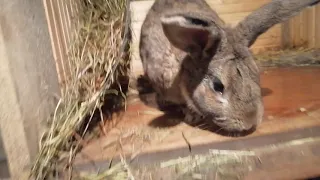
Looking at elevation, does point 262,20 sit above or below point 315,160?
above

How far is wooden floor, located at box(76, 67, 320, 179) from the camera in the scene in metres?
1.61

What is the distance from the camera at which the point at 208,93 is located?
1679 mm

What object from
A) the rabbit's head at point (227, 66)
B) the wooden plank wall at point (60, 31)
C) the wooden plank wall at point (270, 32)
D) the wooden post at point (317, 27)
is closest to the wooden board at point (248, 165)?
the rabbit's head at point (227, 66)

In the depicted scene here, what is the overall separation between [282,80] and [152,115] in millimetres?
668

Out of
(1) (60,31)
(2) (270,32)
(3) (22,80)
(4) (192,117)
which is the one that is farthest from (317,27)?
(3) (22,80)

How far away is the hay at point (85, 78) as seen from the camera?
1500 mm

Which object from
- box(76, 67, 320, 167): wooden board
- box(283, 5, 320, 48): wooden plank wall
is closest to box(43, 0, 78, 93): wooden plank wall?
box(76, 67, 320, 167): wooden board

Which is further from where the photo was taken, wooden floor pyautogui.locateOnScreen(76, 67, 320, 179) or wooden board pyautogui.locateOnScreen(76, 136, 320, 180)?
wooden floor pyautogui.locateOnScreen(76, 67, 320, 179)

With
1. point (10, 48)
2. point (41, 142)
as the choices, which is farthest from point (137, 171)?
point (10, 48)

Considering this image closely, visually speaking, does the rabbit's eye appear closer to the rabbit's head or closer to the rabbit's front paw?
the rabbit's head

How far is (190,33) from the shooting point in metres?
1.63

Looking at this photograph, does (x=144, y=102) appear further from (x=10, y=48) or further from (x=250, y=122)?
(x=10, y=48)

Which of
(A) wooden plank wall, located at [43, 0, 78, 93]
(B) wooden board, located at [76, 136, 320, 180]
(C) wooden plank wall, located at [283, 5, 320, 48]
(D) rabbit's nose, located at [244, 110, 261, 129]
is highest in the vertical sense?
(A) wooden plank wall, located at [43, 0, 78, 93]

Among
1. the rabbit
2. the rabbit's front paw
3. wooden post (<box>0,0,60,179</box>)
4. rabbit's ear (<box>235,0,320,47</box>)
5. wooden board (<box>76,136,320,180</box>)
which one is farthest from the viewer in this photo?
the rabbit's front paw
